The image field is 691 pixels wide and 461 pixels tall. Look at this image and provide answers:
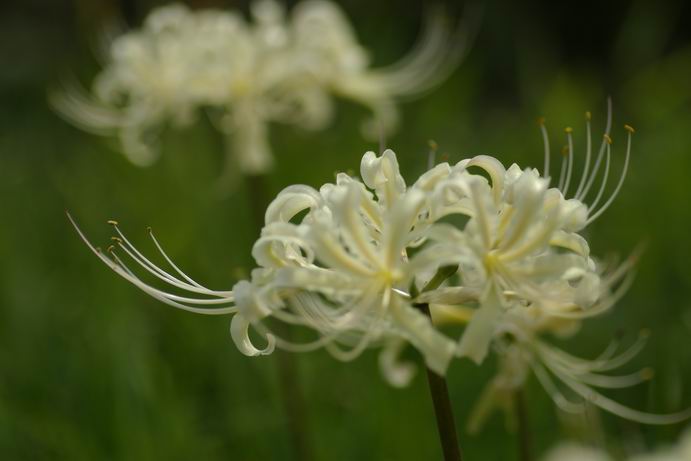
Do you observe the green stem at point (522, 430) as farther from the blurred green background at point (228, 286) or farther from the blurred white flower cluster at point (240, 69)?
the blurred white flower cluster at point (240, 69)

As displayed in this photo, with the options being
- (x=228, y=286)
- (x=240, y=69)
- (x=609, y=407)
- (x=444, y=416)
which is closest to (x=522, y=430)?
(x=609, y=407)

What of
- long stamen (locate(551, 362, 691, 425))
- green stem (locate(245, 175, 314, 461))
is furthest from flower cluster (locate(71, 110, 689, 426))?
green stem (locate(245, 175, 314, 461))

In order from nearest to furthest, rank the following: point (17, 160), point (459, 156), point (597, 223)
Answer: point (597, 223) → point (459, 156) → point (17, 160)

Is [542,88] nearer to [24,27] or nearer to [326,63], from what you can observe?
[326,63]

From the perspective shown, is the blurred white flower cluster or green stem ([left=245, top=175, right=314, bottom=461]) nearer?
green stem ([left=245, top=175, right=314, bottom=461])

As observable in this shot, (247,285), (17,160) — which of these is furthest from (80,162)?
(247,285)

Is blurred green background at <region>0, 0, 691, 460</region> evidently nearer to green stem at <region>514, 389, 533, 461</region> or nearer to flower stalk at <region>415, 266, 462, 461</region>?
green stem at <region>514, 389, 533, 461</region>
